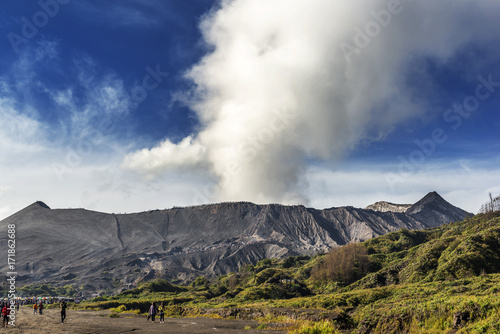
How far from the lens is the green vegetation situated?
2175cm

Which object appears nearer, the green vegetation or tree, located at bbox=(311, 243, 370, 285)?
the green vegetation

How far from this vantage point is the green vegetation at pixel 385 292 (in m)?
21.8

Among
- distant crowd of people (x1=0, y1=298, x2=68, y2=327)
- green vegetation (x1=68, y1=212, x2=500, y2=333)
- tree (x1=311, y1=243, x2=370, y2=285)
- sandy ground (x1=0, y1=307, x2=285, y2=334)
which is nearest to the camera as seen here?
green vegetation (x1=68, y1=212, x2=500, y2=333)

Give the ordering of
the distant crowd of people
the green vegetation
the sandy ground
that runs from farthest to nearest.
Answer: the distant crowd of people
the sandy ground
the green vegetation

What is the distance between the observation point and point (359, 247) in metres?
101

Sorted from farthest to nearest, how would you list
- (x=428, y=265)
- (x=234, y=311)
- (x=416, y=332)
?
(x=428, y=265)
(x=234, y=311)
(x=416, y=332)

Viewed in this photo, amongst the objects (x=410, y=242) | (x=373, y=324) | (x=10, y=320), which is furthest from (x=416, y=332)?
(x=410, y=242)

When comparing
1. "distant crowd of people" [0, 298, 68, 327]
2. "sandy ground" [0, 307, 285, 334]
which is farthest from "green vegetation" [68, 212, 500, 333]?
"distant crowd of people" [0, 298, 68, 327]

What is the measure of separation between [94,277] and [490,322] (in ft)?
677

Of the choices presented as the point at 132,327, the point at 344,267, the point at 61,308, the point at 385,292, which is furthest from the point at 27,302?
the point at 385,292

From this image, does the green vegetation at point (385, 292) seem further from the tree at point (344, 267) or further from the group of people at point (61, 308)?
the group of people at point (61, 308)

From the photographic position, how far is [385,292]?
170 feet

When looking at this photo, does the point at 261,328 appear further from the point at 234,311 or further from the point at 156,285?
the point at 156,285

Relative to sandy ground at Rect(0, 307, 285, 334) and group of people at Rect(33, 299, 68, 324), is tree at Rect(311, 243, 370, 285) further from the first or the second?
group of people at Rect(33, 299, 68, 324)
